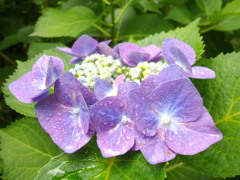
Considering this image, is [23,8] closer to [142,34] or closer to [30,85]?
[142,34]

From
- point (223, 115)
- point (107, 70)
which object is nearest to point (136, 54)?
point (107, 70)

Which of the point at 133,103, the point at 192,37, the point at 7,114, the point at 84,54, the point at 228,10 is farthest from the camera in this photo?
the point at 7,114

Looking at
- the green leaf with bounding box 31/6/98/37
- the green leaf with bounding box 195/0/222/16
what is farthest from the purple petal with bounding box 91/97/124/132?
the green leaf with bounding box 195/0/222/16

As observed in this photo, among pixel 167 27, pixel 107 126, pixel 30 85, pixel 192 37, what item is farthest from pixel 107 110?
pixel 167 27

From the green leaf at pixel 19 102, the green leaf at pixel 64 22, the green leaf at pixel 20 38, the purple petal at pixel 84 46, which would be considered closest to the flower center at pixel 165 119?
the purple petal at pixel 84 46

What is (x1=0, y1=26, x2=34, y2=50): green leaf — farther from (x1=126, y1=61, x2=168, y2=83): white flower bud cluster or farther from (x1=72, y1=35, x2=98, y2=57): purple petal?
(x1=126, y1=61, x2=168, y2=83): white flower bud cluster

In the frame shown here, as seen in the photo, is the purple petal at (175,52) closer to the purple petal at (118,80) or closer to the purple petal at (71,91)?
the purple petal at (118,80)
